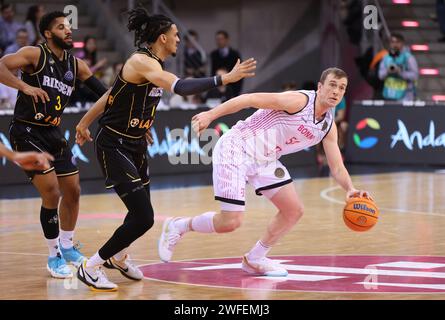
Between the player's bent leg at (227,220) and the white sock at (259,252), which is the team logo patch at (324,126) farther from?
the white sock at (259,252)

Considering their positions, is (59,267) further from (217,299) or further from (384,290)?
(384,290)

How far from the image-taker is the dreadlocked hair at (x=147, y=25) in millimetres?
8531

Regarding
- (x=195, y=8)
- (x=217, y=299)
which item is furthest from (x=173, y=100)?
(x=217, y=299)

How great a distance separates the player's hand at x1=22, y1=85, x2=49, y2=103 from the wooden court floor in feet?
4.94

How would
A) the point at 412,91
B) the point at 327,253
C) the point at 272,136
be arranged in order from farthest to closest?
the point at 412,91
the point at 327,253
the point at 272,136

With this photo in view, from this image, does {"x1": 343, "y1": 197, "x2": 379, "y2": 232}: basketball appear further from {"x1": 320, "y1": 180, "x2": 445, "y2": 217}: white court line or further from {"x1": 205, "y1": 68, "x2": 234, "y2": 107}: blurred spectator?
{"x1": 205, "y1": 68, "x2": 234, "y2": 107}: blurred spectator

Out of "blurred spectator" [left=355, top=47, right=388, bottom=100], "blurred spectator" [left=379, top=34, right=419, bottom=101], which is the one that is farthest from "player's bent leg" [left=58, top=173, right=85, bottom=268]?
"blurred spectator" [left=355, top=47, right=388, bottom=100]

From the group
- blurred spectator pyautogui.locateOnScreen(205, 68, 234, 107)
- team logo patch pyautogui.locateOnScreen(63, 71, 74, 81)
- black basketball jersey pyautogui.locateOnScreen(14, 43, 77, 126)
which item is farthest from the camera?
blurred spectator pyautogui.locateOnScreen(205, 68, 234, 107)

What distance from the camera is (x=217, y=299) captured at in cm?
781

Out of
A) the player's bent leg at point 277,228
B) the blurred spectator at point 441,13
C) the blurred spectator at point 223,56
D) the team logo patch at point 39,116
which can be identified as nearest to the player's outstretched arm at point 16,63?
the team logo patch at point 39,116

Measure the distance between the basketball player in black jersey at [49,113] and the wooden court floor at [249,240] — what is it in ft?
1.67

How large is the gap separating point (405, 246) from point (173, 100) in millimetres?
9646

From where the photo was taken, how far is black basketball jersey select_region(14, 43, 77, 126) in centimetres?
913

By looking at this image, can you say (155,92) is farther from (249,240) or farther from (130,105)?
(249,240)
